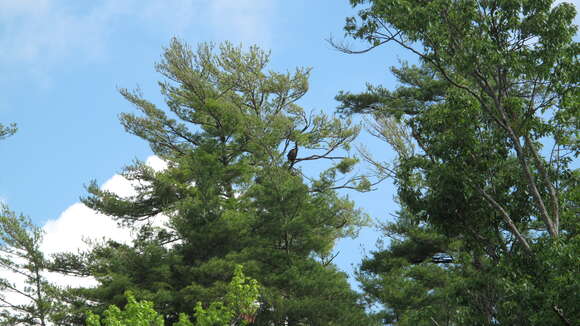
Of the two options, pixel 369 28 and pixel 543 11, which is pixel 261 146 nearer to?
pixel 369 28

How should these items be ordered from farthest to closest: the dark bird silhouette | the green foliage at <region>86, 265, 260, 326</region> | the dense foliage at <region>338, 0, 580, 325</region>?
the dark bird silhouette < the green foliage at <region>86, 265, 260, 326</region> < the dense foliage at <region>338, 0, 580, 325</region>

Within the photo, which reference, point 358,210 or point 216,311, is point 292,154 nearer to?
point 358,210

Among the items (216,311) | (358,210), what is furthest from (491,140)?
(358,210)

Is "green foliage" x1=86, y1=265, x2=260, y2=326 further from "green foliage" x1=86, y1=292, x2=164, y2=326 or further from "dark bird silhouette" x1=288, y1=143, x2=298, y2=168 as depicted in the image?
"dark bird silhouette" x1=288, y1=143, x2=298, y2=168

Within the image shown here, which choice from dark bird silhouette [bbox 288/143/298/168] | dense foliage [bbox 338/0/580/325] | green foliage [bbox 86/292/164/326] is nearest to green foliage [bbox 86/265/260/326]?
green foliage [bbox 86/292/164/326]

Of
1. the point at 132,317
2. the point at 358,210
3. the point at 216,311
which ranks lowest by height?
the point at 132,317

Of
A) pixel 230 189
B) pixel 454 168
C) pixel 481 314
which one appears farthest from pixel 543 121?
pixel 230 189

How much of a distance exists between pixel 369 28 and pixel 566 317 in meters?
5.96

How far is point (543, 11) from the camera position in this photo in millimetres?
11469

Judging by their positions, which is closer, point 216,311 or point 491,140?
point 491,140

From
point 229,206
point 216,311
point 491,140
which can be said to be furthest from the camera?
point 229,206

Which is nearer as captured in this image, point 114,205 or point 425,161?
point 425,161

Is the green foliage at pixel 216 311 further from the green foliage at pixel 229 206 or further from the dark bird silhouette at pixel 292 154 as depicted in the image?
the dark bird silhouette at pixel 292 154

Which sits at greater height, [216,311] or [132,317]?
[216,311]
